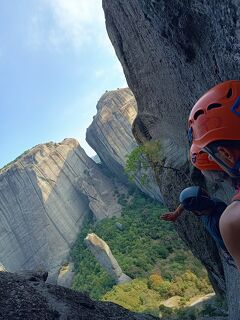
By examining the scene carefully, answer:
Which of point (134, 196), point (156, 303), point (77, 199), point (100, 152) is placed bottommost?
point (156, 303)

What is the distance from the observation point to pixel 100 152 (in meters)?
77.9

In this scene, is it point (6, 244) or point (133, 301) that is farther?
point (6, 244)

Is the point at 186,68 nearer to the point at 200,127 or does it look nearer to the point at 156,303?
the point at 200,127

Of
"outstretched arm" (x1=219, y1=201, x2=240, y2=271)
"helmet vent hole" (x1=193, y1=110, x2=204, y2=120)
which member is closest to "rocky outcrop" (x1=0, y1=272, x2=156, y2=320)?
"helmet vent hole" (x1=193, y1=110, x2=204, y2=120)

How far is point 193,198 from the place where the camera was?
12.5 ft

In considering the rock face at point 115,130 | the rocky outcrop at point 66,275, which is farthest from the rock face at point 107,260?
the rock face at point 115,130

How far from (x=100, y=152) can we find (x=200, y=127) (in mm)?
75514

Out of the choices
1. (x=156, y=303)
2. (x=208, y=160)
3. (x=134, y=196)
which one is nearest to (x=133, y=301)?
(x=156, y=303)

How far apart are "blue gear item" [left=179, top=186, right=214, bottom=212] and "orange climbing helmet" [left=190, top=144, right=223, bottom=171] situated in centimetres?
120

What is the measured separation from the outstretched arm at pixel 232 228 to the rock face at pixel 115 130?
69.5m

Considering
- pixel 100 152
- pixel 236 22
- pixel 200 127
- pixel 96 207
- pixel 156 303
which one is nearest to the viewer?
pixel 200 127

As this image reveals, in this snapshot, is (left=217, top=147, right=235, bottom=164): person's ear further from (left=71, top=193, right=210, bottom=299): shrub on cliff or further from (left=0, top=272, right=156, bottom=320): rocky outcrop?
(left=71, top=193, right=210, bottom=299): shrub on cliff

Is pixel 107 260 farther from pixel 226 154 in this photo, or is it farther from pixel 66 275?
pixel 226 154

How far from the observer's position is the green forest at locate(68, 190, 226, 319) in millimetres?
39969
